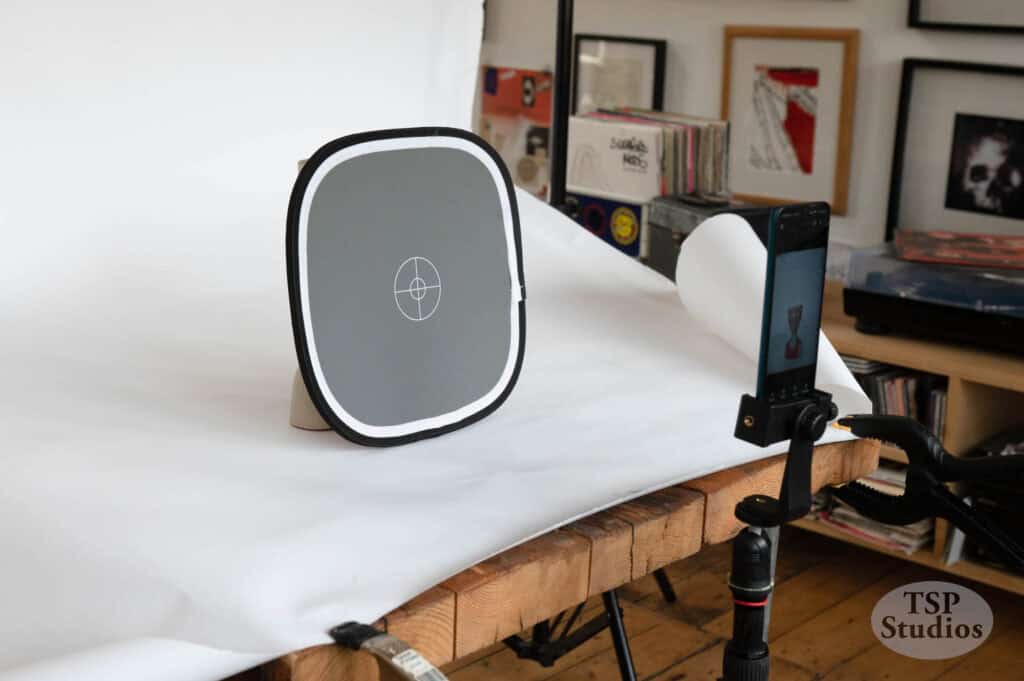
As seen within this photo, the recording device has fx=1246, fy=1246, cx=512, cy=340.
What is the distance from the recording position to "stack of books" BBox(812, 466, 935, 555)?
81.1 inches

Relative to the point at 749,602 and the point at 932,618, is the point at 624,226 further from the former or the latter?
the point at 749,602

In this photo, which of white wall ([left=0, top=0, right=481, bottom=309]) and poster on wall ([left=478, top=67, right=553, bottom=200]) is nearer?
white wall ([left=0, top=0, right=481, bottom=309])

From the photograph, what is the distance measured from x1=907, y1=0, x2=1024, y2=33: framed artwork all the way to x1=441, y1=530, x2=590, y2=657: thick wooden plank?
1.79 m

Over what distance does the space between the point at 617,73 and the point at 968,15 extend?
2.80ft

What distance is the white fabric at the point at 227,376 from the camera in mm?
681

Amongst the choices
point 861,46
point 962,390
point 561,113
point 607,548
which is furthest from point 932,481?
point 861,46

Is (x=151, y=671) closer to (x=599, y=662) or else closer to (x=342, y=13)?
(x=342, y=13)

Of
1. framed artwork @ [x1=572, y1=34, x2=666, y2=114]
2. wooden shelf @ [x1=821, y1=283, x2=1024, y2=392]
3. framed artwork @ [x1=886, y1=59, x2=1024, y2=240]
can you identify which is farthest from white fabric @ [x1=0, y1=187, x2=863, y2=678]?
framed artwork @ [x1=572, y1=34, x2=666, y2=114]

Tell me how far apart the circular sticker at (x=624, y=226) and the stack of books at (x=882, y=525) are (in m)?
0.57

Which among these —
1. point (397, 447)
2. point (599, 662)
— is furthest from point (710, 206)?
point (397, 447)

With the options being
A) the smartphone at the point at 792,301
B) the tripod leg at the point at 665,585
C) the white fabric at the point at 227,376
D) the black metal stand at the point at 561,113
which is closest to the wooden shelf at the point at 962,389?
the tripod leg at the point at 665,585

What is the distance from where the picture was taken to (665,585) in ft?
6.88

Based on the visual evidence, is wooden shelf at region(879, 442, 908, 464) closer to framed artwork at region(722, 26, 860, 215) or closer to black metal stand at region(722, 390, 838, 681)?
framed artwork at region(722, 26, 860, 215)

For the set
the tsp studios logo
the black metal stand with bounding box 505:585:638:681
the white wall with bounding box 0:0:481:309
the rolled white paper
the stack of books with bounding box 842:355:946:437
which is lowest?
the black metal stand with bounding box 505:585:638:681
